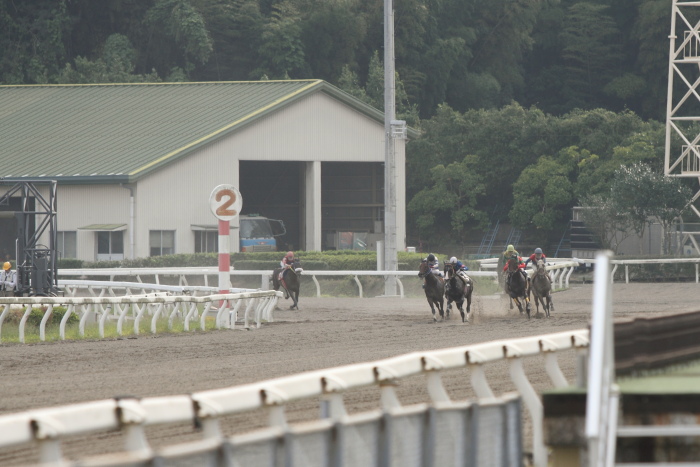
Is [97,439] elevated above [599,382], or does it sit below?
below

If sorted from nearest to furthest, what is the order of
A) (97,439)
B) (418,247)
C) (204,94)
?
(97,439) → (204,94) → (418,247)

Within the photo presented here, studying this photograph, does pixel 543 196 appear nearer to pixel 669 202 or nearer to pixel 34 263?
pixel 669 202

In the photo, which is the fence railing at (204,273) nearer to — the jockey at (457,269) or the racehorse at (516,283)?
the racehorse at (516,283)

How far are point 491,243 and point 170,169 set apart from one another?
17.9 m

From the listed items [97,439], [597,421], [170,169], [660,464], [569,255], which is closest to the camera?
[597,421]

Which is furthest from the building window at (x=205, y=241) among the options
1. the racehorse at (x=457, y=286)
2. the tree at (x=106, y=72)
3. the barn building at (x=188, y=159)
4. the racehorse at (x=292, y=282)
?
the racehorse at (x=457, y=286)

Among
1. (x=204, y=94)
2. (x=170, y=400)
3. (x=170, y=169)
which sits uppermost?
(x=204, y=94)

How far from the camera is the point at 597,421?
471 centimetres

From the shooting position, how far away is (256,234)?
41.5m

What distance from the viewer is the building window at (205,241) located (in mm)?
39375

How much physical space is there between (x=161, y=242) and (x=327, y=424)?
34.1 meters

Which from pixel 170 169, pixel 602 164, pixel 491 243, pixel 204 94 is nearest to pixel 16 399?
pixel 170 169

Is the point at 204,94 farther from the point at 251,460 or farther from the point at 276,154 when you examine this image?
the point at 251,460

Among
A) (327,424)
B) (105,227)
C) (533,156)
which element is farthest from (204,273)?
(327,424)
